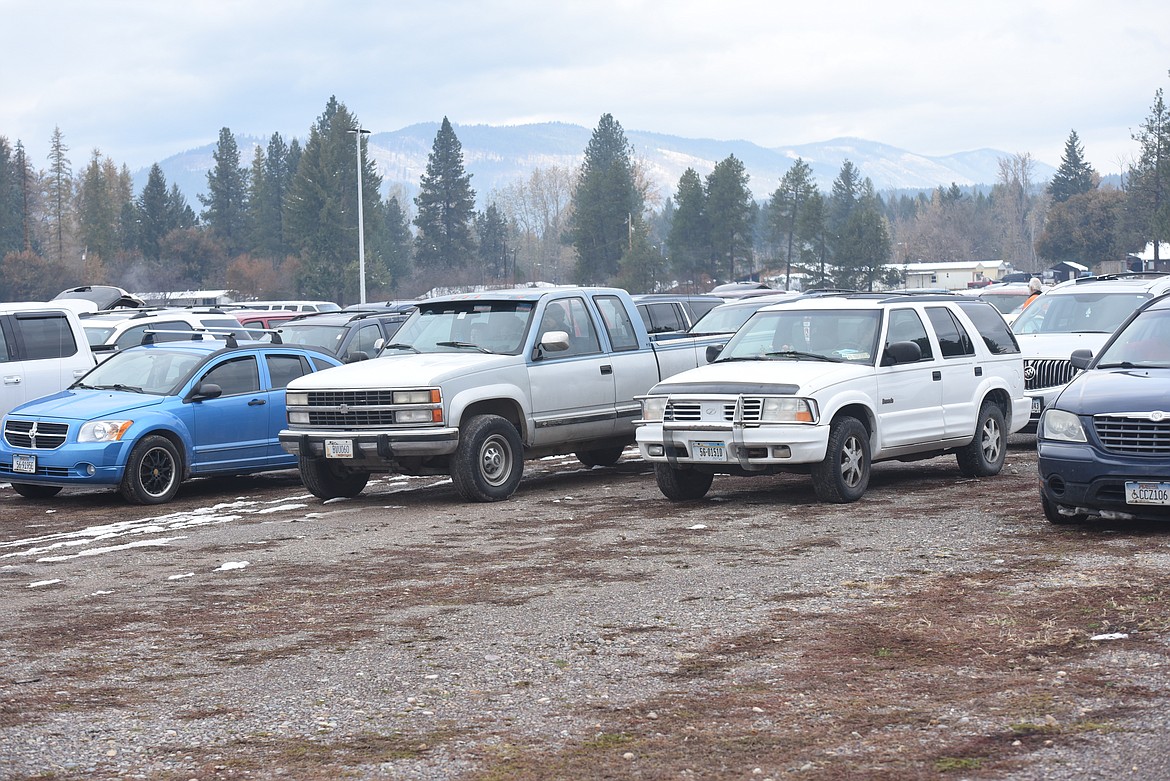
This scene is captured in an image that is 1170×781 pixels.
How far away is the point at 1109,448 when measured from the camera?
10.0m

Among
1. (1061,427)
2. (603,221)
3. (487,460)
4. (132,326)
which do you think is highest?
(603,221)

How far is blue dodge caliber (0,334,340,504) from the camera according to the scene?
1402 cm

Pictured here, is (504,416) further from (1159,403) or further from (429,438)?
(1159,403)

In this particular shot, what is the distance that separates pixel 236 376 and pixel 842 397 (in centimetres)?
675

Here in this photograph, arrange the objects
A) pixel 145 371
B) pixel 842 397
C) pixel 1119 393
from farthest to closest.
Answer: pixel 145 371 → pixel 842 397 → pixel 1119 393

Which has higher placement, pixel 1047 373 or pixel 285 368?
pixel 285 368

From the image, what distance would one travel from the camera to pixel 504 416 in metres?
13.9

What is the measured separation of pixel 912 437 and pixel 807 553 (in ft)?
12.5

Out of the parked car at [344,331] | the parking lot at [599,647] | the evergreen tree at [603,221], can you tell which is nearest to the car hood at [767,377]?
the parking lot at [599,647]

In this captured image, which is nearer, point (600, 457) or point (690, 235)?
point (600, 457)

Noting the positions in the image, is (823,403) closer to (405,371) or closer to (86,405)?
(405,371)

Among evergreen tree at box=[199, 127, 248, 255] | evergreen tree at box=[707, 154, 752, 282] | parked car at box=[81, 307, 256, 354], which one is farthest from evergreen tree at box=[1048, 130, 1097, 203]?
parked car at box=[81, 307, 256, 354]

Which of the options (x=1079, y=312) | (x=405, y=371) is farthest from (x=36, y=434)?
(x=1079, y=312)

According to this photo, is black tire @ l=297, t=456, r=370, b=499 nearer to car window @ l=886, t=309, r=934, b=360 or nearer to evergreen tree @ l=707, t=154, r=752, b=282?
car window @ l=886, t=309, r=934, b=360
